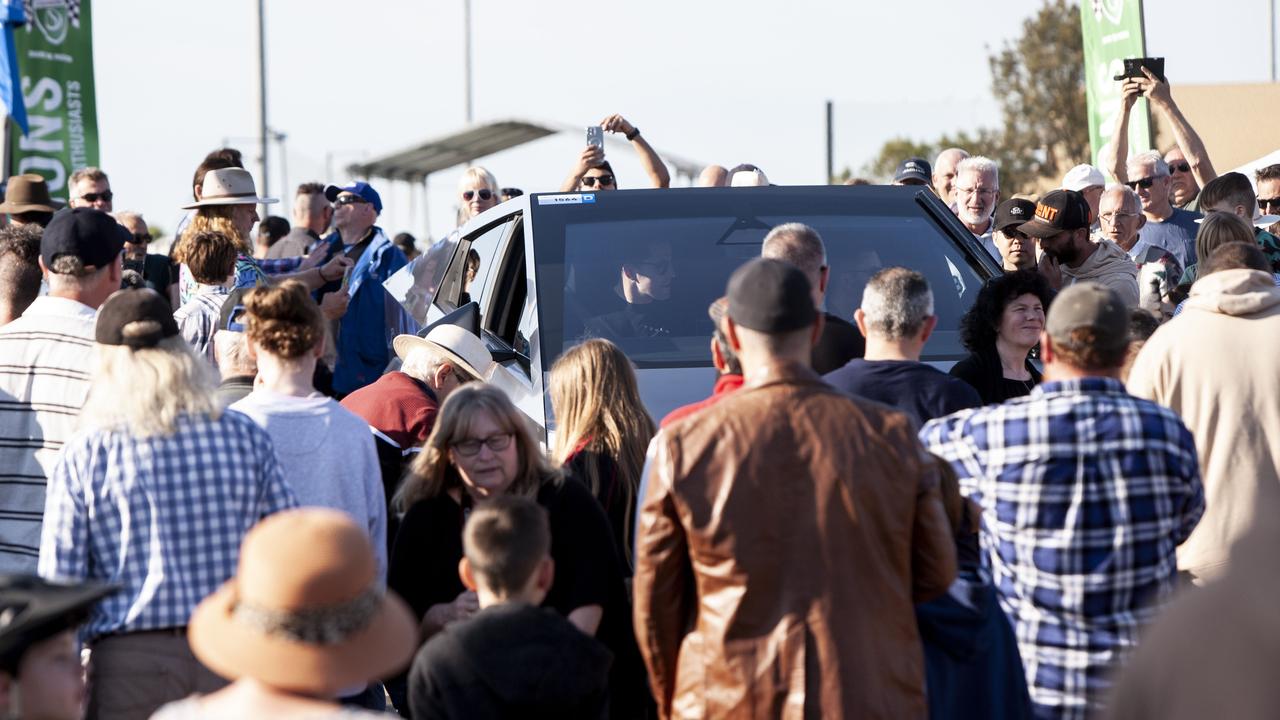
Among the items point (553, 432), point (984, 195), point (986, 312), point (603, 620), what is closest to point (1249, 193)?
point (984, 195)

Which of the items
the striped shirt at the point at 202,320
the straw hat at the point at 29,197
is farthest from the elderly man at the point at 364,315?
the striped shirt at the point at 202,320

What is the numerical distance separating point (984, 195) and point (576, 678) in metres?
5.92

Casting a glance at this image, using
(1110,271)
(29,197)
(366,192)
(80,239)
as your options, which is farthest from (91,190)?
(1110,271)

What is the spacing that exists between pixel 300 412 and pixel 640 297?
2278 mm

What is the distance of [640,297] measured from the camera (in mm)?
6719

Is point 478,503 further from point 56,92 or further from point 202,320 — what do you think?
point 56,92

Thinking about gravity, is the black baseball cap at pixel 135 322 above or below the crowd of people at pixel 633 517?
above

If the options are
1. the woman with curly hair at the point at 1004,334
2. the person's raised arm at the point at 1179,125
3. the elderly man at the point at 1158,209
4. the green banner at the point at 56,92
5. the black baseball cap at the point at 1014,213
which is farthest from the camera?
the green banner at the point at 56,92

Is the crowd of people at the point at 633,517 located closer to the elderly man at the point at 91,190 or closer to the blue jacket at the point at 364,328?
the blue jacket at the point at 364,328

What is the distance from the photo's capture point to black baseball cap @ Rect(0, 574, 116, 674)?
10.1 ft

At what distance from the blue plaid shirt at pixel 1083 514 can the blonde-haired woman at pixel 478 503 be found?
43.9 inches

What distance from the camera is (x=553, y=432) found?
593 cm

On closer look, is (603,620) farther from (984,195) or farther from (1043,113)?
(1043,113)

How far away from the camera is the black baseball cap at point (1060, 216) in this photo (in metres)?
7.41
